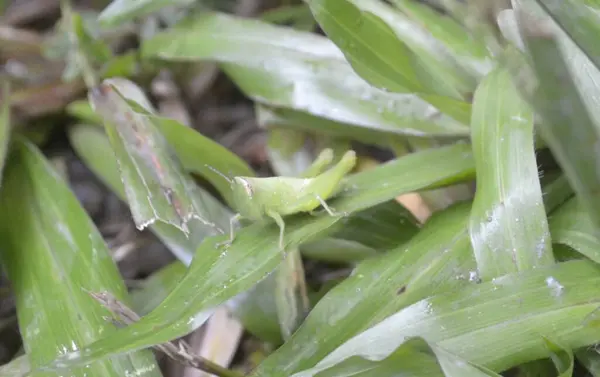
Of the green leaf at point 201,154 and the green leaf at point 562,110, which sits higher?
the green leaf at point 562,110

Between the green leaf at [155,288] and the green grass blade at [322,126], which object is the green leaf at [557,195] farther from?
the green leaf at [155,288]

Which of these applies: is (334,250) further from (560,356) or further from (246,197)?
(560,356)

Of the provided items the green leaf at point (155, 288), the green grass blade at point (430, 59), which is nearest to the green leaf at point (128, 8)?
the green grass blade at point (430, 59)

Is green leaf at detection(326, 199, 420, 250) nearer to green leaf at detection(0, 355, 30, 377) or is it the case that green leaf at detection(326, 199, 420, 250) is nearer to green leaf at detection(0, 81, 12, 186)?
green leaf at detection(0, 355, 30, 377)

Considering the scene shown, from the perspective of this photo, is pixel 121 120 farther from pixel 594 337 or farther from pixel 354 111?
pixel 594 337

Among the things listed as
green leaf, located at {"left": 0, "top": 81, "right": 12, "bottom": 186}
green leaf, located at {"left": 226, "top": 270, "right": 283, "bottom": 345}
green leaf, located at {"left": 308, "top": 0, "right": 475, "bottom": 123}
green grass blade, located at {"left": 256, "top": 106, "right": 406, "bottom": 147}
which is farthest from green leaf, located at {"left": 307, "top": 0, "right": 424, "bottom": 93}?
green leaf, located at {"left": 0, "top": 81, "right": 12, "bottom": 186}

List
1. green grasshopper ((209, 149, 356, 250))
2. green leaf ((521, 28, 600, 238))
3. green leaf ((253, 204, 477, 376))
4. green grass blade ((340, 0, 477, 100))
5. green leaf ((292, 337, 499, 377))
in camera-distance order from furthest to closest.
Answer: green grass blade ((340, 0, 477, 100)) < green grasshopper ((209, 149, 356, 250)) < green leaf ((253, 204, 477, 376)) < green leaf ((292, 337, 499, 377)) < green leaf ((521, 28, 600, 238))
